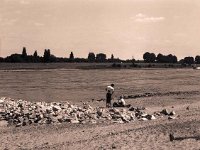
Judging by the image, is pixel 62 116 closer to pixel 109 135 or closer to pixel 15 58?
pixel 109 135

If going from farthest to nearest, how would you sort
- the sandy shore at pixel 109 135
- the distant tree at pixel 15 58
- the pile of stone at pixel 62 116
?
the distant tree at pixel 15 58 → the pile of stone at pixel 62 116 → the sandy shore at pixel 109 135

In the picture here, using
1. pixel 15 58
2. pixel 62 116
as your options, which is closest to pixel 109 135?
pixel 62 116

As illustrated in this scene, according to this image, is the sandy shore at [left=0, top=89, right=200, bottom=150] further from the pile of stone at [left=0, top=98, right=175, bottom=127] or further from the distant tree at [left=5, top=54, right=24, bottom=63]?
the distant tree at [left=5, top=54, right=24, bottom=63]

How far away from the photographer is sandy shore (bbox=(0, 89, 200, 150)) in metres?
18.0

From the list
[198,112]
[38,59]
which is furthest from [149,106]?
[38,59]

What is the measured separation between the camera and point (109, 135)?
20.1m

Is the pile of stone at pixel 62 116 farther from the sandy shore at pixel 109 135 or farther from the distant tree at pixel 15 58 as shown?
the distant tree at pixel 15 58

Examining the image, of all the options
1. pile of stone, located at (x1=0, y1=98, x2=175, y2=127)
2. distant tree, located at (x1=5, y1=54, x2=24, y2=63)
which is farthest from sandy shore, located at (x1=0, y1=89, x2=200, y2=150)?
distant tree, located at (x1=5, y1=54, x2=24, y2=63)

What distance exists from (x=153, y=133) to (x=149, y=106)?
14.4 meters

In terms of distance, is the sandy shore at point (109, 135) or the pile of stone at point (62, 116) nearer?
the sandy shore at point (109, 135)

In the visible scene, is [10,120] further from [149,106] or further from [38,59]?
[38,59]

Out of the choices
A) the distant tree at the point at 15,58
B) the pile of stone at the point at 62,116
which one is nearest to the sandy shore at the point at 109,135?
the pile of stone at the point at 62,116

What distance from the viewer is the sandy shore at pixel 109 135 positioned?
709 inches

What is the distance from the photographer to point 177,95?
43500 mm
